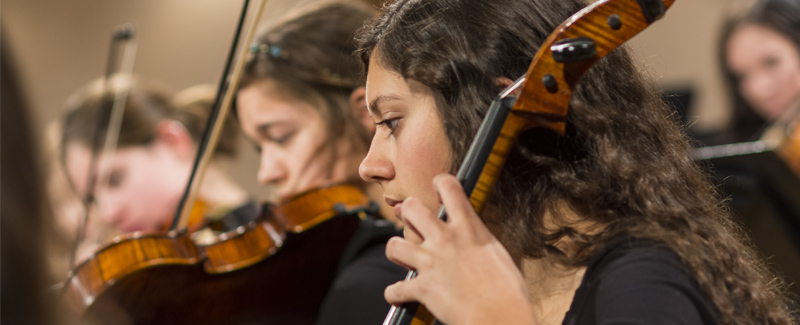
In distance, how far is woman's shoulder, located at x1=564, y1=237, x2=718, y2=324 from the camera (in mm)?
669

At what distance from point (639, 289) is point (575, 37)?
0.83ft

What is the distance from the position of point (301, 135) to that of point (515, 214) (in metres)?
0.97

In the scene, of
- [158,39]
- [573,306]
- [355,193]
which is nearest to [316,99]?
[355,193]

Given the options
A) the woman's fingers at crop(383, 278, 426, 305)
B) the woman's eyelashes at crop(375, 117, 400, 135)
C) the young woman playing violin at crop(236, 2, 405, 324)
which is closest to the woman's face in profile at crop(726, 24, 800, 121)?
the young woman playing violin at crop(236, 2, 405, 324)

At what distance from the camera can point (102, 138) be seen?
96.8 inches

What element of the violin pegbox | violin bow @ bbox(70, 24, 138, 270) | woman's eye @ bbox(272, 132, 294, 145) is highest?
the violin pegbox

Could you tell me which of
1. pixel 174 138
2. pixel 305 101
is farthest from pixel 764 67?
pixel 174 138

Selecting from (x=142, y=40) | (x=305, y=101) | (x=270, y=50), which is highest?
(x=270, y=50)

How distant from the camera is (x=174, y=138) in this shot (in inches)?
99.0

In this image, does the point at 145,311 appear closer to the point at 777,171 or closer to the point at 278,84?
the point at 278,84

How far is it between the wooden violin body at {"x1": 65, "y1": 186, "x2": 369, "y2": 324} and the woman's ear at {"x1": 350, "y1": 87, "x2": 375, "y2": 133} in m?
0.15

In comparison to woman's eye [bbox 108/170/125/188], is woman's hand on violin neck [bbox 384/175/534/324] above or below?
above

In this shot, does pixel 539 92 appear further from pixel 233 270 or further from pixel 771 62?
pixel 771 62

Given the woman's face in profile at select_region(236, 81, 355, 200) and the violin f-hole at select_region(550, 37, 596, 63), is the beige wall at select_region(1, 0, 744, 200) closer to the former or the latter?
the woman's face in profile at select_region(236, 81, 355, 200)
